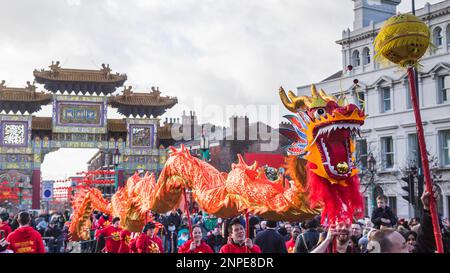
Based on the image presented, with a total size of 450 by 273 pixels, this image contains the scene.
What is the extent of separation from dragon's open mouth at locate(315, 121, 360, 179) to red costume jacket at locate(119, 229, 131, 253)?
4525mm

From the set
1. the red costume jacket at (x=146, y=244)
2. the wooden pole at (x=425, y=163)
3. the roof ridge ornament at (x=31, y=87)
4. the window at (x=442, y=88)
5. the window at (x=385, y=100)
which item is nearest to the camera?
the wooden pole at (x=425, y=163)

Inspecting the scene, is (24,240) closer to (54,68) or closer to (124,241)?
(124,241)

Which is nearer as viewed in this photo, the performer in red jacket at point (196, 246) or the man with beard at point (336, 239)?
the man with beard at point (336, 239)

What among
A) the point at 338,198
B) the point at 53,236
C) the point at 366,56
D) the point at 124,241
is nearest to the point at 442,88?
the point at 366,56

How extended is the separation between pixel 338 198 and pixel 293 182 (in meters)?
1.53

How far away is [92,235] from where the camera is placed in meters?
15.8

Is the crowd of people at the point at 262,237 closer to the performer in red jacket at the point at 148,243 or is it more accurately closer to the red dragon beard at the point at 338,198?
the performer in red jacket at the point at 148,243

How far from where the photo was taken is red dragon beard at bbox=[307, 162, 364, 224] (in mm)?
5332

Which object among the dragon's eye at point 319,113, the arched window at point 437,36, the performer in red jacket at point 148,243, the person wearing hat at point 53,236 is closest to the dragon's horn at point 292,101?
the dragon's eye at point 319,113

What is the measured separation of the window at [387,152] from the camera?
26906 mm

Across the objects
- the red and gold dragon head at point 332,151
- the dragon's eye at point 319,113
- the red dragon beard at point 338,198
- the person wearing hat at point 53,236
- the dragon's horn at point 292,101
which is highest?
the dragon's horn at point 292,101
